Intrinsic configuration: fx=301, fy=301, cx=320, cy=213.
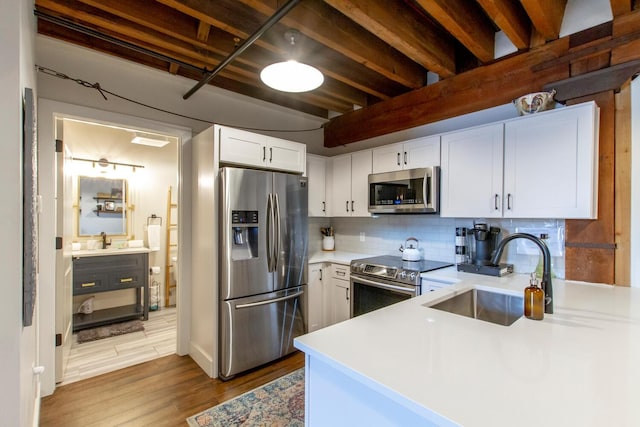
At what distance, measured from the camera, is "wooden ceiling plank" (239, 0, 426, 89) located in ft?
6.56

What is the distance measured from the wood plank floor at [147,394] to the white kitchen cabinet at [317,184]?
172 centimetres

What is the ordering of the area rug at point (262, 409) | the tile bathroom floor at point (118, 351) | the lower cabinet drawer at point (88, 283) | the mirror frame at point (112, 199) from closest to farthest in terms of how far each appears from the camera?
the area rug at point (262, 409), the tile bathroom floor at point (118, 351), the lower cabinet drawer at point (88, 283), the mirror frame at point (112, 199)

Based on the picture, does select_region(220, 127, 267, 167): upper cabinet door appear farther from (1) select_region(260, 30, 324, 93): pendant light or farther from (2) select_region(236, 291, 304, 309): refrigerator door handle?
(2) select_region(236, 291, 304, 309): refrigerator door handle

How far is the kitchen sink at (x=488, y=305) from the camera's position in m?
1.93

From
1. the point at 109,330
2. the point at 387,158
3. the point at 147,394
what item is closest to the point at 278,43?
the point at 387,158

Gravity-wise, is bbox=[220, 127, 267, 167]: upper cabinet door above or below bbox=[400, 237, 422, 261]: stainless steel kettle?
above

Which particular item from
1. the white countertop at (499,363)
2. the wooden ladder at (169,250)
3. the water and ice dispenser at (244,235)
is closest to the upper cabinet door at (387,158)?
the water and ice dispenser at (244,235)

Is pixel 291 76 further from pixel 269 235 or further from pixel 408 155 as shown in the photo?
pixel 408 155

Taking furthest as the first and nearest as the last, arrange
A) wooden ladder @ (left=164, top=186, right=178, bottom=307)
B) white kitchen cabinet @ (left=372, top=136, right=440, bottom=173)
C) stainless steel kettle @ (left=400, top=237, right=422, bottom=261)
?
wooden ladder @ (left=164, top=186, right=178, bottom=307)
stainless steel kettle @ (left=400, top=237, right=422, bottom=261)
white kitchen cabinet @ (left=372, top=136, right=440, bottom=173)

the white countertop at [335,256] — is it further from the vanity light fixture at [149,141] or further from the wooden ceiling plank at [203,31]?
the vanity light fixture at [149,141]

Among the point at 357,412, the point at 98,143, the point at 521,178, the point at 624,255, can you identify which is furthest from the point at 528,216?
the point at 98,143

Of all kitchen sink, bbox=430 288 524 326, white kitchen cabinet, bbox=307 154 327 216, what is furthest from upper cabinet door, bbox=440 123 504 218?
white kitchen cabinet, bbox=307 154 327 216

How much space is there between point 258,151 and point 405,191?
1.49m

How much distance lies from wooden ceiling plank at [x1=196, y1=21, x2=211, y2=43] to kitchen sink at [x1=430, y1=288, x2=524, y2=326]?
8.25ft
